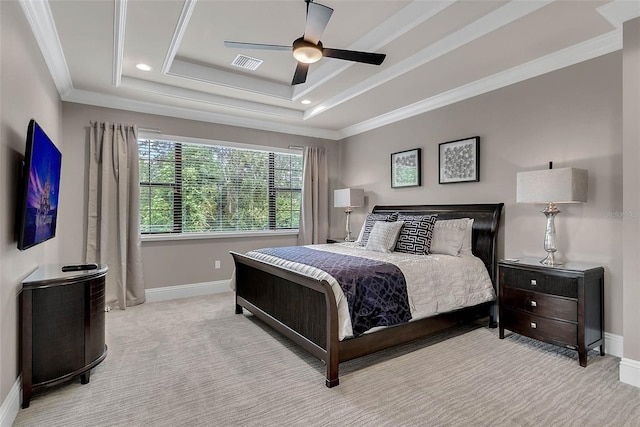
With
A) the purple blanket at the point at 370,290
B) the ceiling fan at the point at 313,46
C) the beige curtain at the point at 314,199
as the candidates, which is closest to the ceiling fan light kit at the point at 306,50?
Result: the ceiling fan at the point at 313,46

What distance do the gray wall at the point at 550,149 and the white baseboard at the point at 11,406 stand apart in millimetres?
4191

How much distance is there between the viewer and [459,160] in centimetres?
414

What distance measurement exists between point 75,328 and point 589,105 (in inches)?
178

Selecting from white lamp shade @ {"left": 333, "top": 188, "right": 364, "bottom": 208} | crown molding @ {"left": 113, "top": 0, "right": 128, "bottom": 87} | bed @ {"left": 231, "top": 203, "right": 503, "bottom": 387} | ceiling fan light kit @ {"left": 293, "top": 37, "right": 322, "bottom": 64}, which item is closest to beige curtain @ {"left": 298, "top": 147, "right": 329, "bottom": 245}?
white lamp shade @ {"left": 333, "top": 188, "right": 364, "bottom": 208}

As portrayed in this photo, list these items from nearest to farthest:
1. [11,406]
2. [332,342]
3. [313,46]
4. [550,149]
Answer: [11,406]
[332,342]
[313,46]
[550,149]

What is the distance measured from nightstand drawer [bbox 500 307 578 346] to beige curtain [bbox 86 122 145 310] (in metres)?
4.30

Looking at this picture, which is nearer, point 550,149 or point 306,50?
point 306,50

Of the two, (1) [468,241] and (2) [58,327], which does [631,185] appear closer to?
(1) [468,241]

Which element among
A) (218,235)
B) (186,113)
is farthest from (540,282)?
(186,113)

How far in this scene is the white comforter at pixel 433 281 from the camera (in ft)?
8.86

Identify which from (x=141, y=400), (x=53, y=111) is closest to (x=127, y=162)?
(x=53, y=111)

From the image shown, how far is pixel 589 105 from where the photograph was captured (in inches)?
120

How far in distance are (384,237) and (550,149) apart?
184 centimetres

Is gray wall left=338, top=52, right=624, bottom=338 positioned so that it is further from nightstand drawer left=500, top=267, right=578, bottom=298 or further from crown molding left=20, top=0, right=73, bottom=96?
crown molding left=20, top=0, right=73, bottom=96
